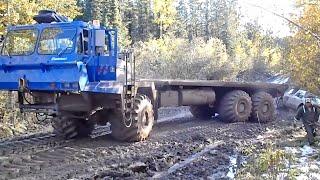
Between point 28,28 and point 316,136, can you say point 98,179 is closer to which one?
point 28,28

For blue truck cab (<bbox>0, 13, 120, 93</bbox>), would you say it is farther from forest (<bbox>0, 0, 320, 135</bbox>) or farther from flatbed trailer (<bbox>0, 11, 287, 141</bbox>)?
forest (<bbox>0, 0, 320, 135</bbox>)

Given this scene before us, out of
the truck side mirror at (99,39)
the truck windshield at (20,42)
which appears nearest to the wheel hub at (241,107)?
the truck side mirror at (99,39)

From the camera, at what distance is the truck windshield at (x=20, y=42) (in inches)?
413

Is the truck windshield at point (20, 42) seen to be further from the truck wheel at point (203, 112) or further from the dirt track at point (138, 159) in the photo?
the truck wheel at point (203, 112)

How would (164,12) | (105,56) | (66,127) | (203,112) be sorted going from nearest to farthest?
(105,56)
(66,127)
(203,112)
(164,12)

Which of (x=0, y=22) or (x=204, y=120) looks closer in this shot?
(x=0, y=22)

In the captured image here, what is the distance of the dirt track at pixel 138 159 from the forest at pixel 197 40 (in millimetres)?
3028

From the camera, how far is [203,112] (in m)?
17.3

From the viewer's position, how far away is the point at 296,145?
1198 centimetres

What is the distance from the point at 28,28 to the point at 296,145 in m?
6.97

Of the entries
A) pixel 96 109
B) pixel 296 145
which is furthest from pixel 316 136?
pixel 96 109

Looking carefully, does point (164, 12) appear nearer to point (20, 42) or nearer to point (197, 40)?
point (197, 40)

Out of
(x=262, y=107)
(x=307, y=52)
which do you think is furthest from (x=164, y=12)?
(x=307, y=52)

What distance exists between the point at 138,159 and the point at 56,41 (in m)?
3.12
